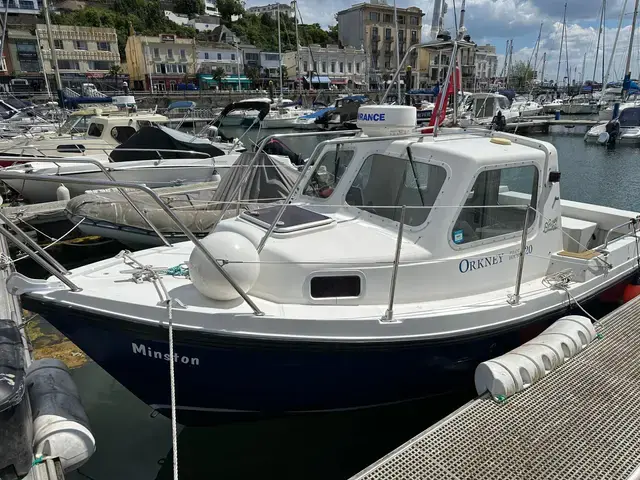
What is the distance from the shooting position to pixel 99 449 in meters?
4.68

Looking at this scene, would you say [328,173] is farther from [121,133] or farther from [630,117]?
[630,117]

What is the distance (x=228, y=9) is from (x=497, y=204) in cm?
9080

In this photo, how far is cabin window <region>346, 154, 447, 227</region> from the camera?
4539mm

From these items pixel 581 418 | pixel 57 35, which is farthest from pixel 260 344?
pixel 57 35

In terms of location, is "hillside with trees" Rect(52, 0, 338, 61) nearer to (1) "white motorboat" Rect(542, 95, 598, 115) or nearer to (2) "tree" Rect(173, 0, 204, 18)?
(2) "tree" Rect(173, 0, 204, 18)

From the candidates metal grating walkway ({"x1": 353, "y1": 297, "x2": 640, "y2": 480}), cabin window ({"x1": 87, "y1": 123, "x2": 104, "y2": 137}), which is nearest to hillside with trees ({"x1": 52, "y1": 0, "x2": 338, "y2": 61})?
cabin window ({"x1": 87, "y1": 123, "x2": 104, "y2": 137})

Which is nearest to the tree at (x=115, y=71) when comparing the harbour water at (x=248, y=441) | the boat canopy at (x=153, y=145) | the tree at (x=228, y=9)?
the tree at (x=228, y=9)

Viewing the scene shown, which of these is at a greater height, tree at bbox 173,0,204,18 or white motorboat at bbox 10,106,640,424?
tree at bbox 173,0,204,18

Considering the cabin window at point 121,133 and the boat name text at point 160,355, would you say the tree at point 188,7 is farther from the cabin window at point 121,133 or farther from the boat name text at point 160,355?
the boat name text at point 160,355

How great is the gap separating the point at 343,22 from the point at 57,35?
42787 millimetres

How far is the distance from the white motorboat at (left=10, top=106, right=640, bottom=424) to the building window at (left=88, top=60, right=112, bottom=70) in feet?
186

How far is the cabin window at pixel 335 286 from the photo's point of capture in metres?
4.14

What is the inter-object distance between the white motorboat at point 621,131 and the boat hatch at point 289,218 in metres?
26.3

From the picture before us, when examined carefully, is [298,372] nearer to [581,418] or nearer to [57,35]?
[581,418]
